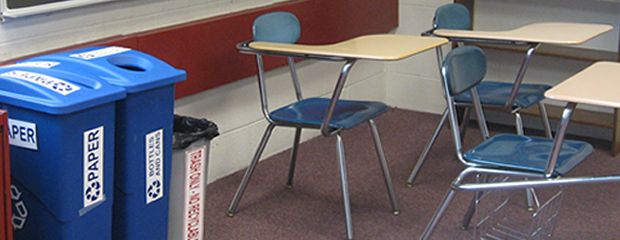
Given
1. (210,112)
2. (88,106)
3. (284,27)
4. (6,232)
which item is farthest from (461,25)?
(6,232)

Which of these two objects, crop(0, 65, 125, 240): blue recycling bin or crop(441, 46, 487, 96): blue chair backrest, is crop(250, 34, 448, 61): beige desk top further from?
crop(0, 65, 125, 240): blue recycling bin

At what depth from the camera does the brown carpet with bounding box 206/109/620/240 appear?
11.9 feet

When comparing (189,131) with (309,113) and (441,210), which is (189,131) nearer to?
(309,113)

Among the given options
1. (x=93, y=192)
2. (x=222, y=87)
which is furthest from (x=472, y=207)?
(x=93, y=192)

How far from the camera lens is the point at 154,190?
2.98 metres

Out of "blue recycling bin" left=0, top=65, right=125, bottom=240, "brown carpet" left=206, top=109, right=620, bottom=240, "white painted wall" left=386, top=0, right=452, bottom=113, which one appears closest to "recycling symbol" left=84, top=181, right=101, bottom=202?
"blue recycling bin" left=0, top=65, right=125, bottom=240

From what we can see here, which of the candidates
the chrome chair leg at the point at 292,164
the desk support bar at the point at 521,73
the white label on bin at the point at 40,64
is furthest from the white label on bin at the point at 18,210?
the desk support bar at the point at 521,73

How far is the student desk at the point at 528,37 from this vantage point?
142 inches

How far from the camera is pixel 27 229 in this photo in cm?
277

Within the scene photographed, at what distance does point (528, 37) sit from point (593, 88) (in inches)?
32.7

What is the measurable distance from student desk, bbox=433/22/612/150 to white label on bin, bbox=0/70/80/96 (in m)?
1.68

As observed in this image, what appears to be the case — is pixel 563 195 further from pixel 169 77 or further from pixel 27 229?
pixel 27 229

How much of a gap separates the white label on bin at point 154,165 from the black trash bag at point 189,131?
0.14m

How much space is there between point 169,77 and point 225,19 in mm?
1109
